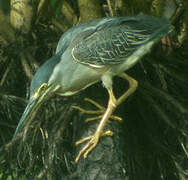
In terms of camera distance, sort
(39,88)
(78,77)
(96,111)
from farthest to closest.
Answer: (96,111), (78,77), (39,88)

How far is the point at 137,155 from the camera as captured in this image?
Answer: 1.81 m

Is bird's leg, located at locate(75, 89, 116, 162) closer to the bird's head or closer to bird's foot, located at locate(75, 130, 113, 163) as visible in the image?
bird's foot, located at locate(75, 130, 113, 163)

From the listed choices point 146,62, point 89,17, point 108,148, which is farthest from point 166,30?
point 108,148

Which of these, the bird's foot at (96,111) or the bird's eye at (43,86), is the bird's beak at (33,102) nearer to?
the bird's eye at (43,86)

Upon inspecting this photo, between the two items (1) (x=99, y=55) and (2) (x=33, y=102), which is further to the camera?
(1) (x=99, y=55)

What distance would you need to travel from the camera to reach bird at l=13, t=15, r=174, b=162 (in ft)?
5.49

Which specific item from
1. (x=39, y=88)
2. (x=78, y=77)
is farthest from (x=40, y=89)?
Result: (x=78, y=77)

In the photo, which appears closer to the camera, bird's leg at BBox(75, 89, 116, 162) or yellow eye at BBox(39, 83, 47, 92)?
yellow eye at BBox(39, 83, 47, 92)

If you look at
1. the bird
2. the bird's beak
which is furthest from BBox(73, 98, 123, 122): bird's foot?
the bird's beak

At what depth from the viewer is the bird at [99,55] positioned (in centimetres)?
167

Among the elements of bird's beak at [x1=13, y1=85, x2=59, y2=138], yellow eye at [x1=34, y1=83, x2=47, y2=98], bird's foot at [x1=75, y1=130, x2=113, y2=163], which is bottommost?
bird's foot at [x1=75, y1=130, x2=113, y2=163]

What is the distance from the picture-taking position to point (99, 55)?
1.70 m

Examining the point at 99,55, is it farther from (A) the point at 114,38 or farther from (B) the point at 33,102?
(B) the point at 33,102

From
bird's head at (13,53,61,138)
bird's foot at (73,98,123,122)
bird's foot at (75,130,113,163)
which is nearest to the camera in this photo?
bird's head at (13,53,61,138)
